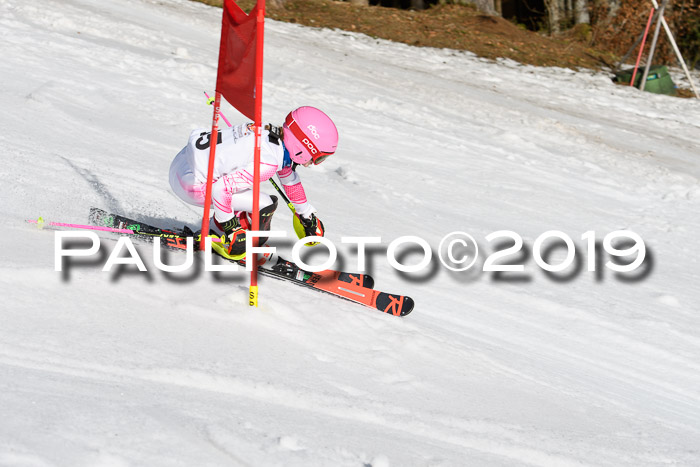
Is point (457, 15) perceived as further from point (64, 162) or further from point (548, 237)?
point (64, 162)

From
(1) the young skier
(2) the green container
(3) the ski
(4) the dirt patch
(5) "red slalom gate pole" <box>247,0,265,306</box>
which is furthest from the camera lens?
(4) the dirt patch

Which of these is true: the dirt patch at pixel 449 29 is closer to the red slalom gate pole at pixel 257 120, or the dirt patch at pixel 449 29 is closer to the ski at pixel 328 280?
the ski at pixel 328 280

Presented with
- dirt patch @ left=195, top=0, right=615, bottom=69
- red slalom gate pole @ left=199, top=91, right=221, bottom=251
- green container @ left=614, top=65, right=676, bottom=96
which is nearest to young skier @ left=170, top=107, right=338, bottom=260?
red slalom gate pole @ left=199, top=91, right=221, bottom=251

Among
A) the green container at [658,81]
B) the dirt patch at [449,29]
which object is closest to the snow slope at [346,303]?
the green container at [658,81]

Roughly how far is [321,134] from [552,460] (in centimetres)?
256

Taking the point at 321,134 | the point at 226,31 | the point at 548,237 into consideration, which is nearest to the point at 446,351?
the point at 321,134

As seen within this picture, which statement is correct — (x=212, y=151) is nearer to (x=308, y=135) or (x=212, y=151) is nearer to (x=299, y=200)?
(x=308, y=135)

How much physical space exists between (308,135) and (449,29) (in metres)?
14.3

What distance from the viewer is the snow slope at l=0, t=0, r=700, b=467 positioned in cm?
355

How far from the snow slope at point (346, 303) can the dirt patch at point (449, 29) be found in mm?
3175

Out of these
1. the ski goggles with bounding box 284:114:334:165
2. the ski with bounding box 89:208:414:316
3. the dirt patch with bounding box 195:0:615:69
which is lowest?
the ski with bounding box 89:208:414:316

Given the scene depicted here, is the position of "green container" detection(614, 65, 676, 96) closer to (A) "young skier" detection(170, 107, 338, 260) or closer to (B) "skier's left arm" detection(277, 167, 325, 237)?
(B) "skier's left arm" detection(277, 167, 325, 237)

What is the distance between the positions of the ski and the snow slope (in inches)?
8.3

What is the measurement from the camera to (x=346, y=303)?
→ 18.3ft
